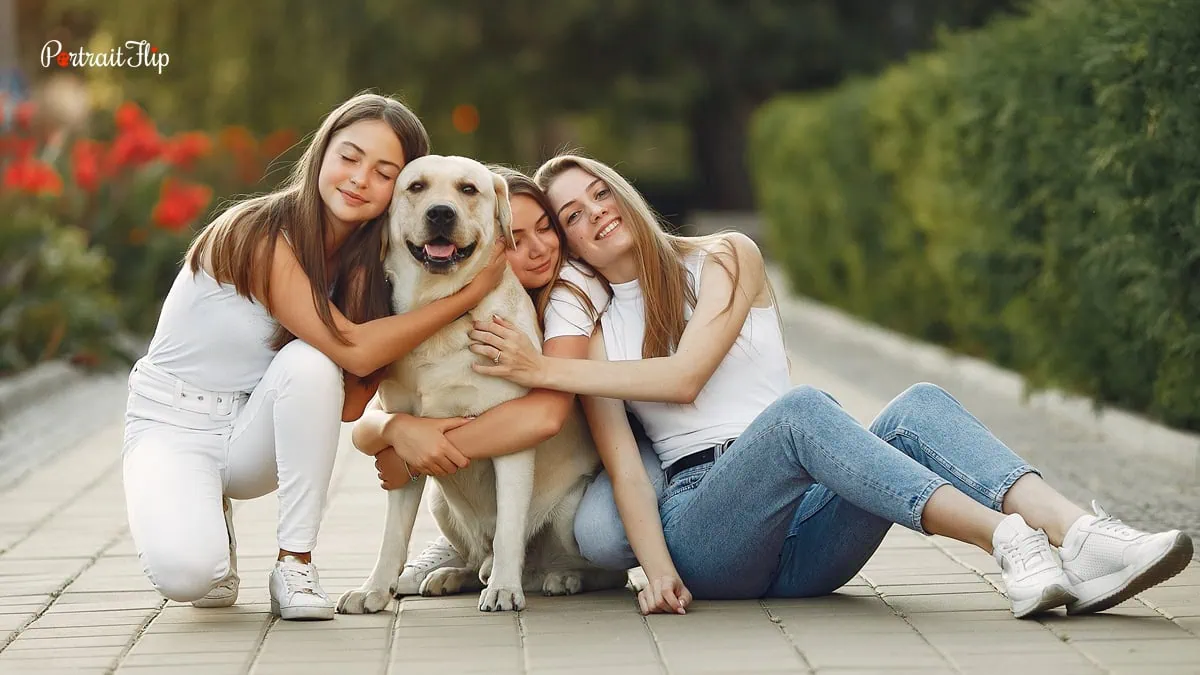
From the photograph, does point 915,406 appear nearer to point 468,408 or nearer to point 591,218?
point 591,218

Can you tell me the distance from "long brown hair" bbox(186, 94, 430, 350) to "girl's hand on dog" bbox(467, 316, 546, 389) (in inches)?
12.8

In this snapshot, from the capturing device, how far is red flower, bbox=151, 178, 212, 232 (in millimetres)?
11930

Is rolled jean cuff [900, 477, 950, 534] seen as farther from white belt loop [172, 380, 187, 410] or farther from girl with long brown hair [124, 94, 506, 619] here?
white belt loop [172, 380, 187, 410]

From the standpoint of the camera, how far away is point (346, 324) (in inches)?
172

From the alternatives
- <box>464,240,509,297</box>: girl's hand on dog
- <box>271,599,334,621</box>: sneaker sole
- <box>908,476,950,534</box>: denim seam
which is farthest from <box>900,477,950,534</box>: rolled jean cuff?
<box>271,599,334,621</box>: sneaker sole

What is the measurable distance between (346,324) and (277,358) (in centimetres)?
22

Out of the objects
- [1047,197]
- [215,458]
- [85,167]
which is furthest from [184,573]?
[85,167]

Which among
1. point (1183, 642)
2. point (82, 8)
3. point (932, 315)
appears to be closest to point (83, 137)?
point (932, 315)

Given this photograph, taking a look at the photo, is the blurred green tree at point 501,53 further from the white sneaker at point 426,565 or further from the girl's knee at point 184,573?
the girl's knee at point 184,573

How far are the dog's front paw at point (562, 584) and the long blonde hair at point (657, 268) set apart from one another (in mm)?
718

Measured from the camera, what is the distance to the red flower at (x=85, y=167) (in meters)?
11.9

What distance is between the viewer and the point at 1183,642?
387 cm

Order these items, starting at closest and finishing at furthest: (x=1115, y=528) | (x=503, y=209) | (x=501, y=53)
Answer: (x=1115, y=528)
(x=503, y=209)
(x=501, y=53)

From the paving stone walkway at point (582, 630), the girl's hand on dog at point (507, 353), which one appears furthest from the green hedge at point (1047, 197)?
the girl's hand on dog at point (507, 353)
